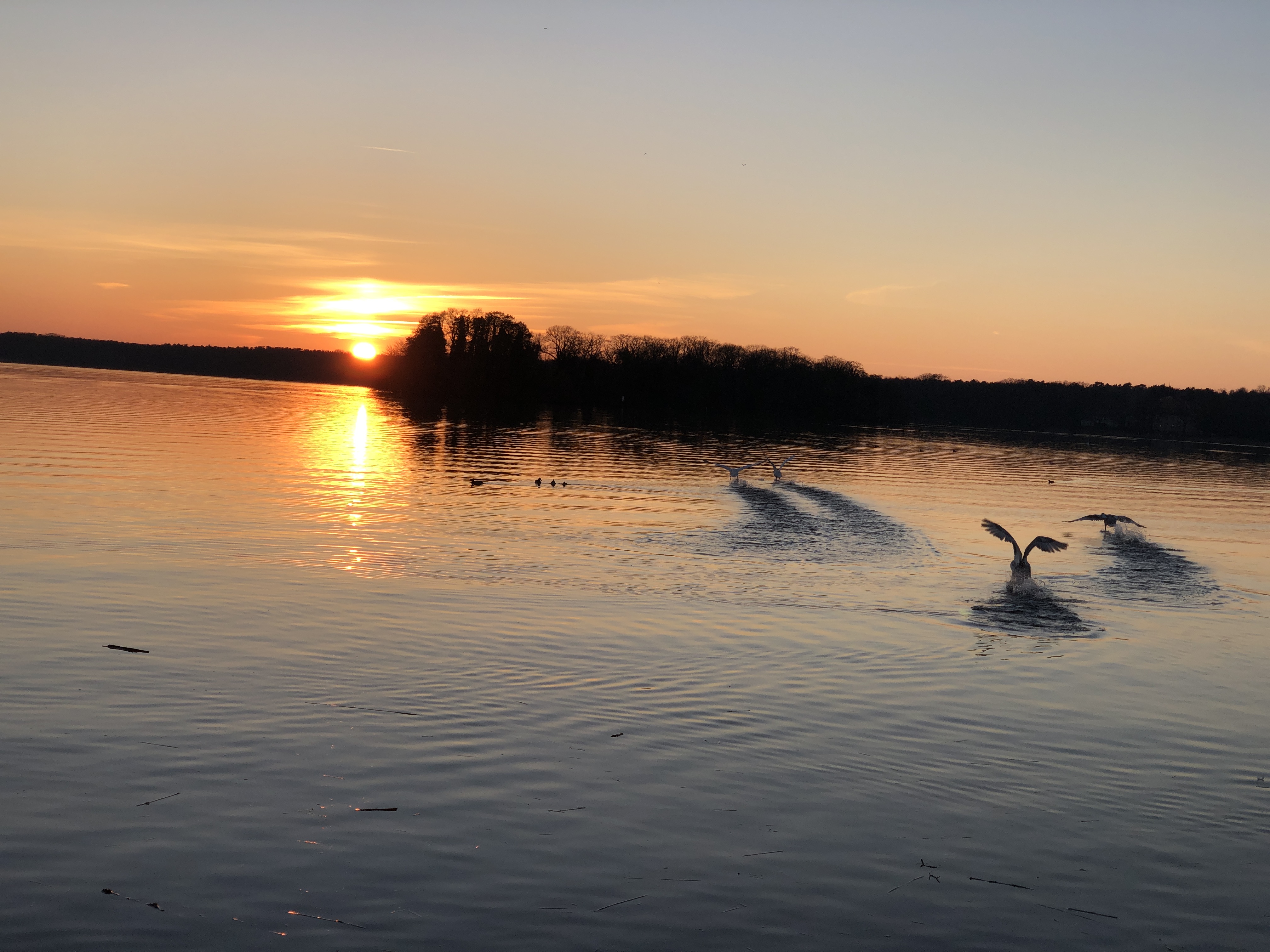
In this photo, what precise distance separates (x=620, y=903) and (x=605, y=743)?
3.13 m

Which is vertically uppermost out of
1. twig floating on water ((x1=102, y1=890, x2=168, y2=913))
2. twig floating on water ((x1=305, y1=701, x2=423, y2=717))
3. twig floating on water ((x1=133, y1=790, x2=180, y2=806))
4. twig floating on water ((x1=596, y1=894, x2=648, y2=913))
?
twig floating on water ((x1=133, y1=790, x2=180, y2=806))

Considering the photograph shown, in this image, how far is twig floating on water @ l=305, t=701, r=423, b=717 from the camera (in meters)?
10.1

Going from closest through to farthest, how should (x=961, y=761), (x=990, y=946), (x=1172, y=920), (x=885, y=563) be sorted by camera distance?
(x=990, y=946) < (x=1172, y=920) < (x=961, y=761) < (x=885, y=563)

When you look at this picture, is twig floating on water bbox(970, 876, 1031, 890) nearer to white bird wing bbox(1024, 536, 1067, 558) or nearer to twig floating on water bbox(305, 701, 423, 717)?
twig floating on water bbox(305, 701, 423, 717)

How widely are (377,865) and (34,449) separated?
131 feet

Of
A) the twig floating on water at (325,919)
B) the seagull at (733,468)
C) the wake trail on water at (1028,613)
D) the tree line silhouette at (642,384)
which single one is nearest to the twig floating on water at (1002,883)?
the twig floating on water at (325,919)

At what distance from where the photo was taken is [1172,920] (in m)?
6.72

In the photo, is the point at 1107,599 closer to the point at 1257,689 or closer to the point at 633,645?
the point at 1257,689

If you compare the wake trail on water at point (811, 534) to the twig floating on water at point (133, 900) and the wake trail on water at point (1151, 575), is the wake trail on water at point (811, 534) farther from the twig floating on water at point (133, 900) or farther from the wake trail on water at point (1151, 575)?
the twig floating on water at point (133, 900)

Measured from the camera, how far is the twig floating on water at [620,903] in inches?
253

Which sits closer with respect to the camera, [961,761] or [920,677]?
[961,761]

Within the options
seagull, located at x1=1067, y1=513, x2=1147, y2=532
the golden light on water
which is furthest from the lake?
the golden light on water

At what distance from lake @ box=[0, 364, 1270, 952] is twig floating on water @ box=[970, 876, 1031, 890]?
20 mm

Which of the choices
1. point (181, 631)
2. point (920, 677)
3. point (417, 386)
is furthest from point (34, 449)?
point (417, 386)
